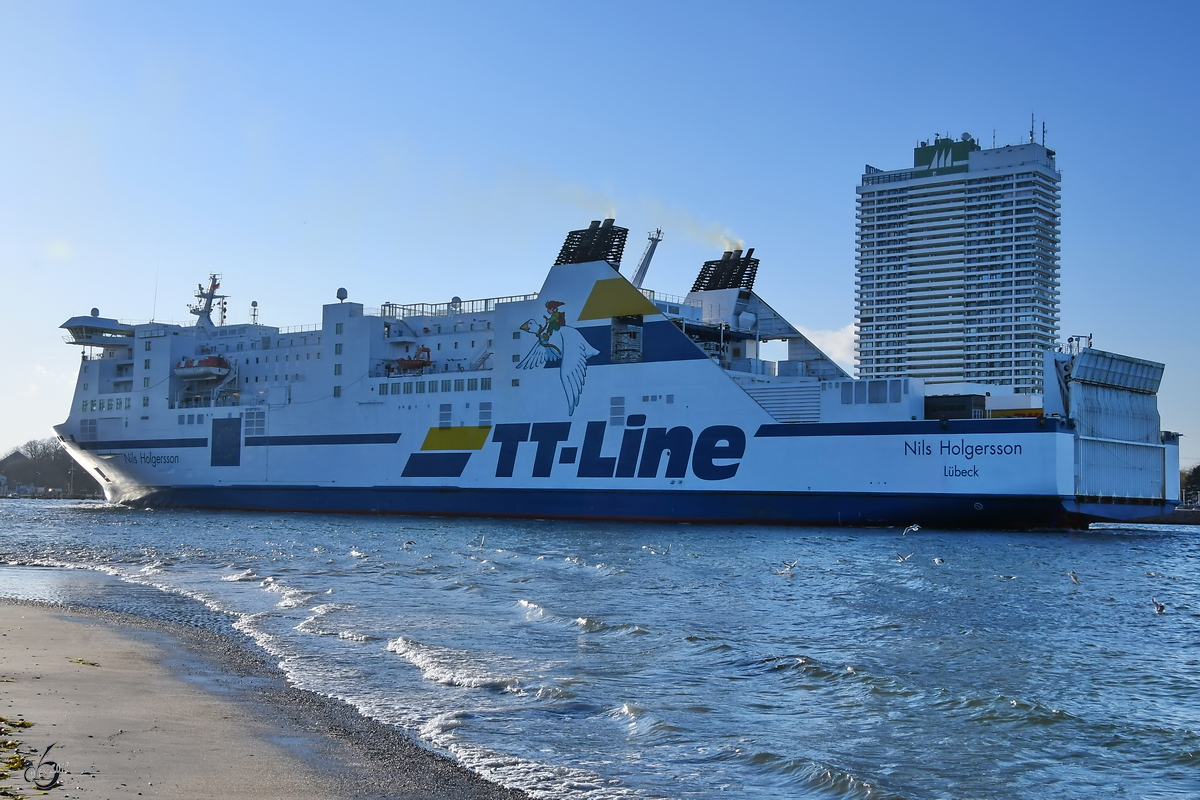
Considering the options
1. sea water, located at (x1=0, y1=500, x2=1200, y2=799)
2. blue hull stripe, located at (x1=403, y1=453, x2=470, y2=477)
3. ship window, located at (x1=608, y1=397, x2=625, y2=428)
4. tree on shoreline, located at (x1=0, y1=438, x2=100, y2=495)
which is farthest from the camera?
tree on shoreline, located at (x1=0, y1=438, x2=100, y2=495)

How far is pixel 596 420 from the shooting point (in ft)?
124

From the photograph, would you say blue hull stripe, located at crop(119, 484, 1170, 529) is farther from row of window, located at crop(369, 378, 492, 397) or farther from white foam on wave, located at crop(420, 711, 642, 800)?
white foam on wave, located at crop(420, 711, 642, 800)

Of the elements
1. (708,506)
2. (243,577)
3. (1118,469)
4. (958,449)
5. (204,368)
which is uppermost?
(204,368)

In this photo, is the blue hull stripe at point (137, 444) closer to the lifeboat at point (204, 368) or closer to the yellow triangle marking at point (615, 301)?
the lifeboat at point (204, 368)

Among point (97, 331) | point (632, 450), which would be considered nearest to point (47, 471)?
point (97, 331)

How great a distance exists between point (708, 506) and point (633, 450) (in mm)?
3163

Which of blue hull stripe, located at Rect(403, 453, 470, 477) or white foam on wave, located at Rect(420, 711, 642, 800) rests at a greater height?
blue hull stripe, located at Rect(403, 453, 470, 477)

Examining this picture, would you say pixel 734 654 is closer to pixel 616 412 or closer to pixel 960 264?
pixel 616 412

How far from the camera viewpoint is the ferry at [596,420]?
3206 centimetres

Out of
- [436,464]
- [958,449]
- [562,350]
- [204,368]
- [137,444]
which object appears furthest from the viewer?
[137,444]

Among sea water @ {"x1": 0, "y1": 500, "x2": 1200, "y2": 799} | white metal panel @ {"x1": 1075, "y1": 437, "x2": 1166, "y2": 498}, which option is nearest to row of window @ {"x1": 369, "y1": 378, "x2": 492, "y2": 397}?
sea water @ {"x1": 0, "y1": 500, "x2": 1200, "y2": 799}

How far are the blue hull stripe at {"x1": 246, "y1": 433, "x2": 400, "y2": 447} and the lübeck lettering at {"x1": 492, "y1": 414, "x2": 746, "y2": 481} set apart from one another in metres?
5.31

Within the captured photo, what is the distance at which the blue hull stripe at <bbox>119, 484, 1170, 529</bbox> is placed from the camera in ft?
103

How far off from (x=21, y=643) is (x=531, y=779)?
21.7 ft
